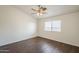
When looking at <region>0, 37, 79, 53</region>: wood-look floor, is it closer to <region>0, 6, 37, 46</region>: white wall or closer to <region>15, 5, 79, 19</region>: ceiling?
<region>0, 6, 37, 46</region>: white wall

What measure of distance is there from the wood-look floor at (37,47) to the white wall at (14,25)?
3.7 inches

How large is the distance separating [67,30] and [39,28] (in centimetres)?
49

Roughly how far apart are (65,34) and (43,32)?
39 cm

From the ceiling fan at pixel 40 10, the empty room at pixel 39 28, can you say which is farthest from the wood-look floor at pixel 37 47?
the ceiling fan at pixel 40 10

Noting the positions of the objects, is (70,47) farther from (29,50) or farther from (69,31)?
(29,50)

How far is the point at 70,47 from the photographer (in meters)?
1.36

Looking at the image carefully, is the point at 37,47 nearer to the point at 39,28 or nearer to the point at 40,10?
the point at 39,28

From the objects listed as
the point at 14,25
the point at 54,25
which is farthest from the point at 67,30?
the point at 14,25

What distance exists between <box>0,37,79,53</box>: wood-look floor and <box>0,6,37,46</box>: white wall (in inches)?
3.7

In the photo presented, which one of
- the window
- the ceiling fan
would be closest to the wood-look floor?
the window

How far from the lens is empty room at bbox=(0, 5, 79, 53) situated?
51.6 inches
